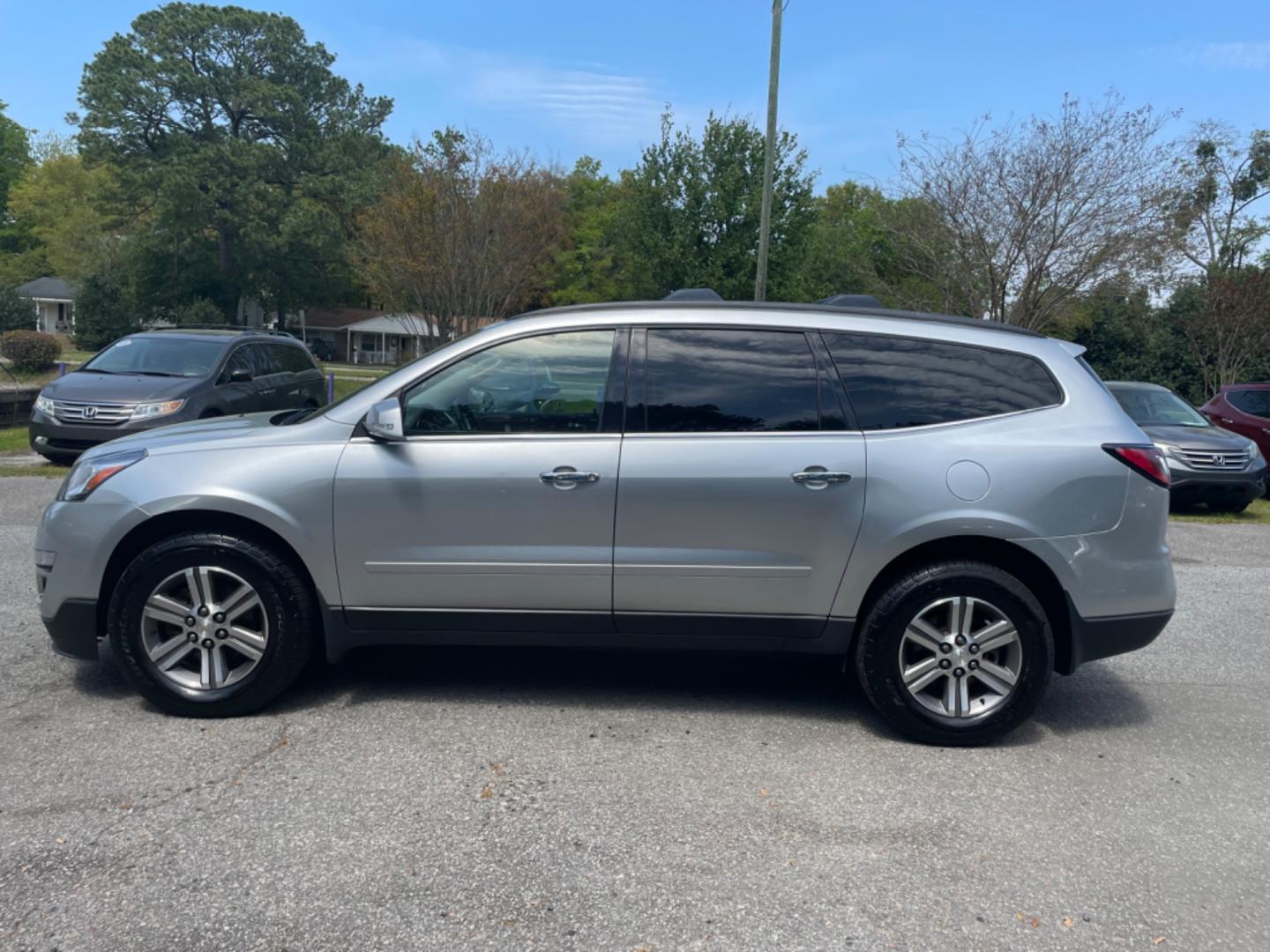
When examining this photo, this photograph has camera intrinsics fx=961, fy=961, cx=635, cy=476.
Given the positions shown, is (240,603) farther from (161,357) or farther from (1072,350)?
(161,357)

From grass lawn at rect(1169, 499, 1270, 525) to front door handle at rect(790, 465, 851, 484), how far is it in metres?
9.17

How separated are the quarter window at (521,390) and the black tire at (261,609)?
34.5 inches

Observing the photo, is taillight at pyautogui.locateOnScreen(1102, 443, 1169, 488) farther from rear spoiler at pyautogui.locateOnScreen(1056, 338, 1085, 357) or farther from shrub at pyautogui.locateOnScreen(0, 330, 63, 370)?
shrub at pyautogui.locateOnScreen(0, 330, 63, 370)

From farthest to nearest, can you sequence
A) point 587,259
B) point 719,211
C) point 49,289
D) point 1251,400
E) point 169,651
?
1. point 49,289
2. point 587,259
3. point 719,211
4. point 1251,400
5. point 169,651

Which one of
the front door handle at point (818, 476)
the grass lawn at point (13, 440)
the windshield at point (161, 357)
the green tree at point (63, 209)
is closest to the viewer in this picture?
the front door handle at point (818, 476)

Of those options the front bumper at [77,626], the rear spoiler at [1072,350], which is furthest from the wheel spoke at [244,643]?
the rear spoiler at [1072,350]

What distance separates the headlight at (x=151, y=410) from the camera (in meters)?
10.8

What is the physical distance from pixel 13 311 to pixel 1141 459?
4314 cm

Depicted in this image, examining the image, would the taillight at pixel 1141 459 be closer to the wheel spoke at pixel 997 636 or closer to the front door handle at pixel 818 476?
the wheel spoke at pixel 997 636

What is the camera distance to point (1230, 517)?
38.9 feet

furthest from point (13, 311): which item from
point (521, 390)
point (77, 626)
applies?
point (521, 390)

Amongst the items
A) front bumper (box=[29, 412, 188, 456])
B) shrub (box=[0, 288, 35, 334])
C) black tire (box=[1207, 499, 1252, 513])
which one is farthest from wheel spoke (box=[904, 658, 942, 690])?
shrub (box=[0, 288, 35, 334])

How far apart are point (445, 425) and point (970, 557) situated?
7.80 feet

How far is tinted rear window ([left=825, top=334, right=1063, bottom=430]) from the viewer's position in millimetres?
4230
